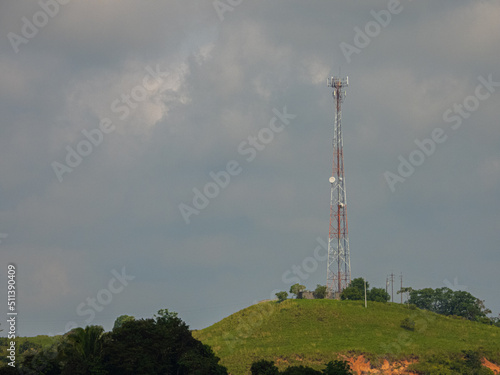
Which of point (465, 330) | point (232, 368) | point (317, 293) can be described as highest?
point (317, 293)

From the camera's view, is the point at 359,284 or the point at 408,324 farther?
the point at 359,284

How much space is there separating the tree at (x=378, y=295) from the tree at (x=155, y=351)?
229ft

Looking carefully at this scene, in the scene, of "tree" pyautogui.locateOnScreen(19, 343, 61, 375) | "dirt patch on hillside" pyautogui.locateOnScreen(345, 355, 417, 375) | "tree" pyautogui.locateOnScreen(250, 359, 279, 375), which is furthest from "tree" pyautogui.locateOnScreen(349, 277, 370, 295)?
"tree" pyautogui.locateOnScreen(19, 343, 61, 375)

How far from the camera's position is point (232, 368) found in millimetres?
96625

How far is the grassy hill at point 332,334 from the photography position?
102 m

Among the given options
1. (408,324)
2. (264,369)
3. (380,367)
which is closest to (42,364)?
(264,369)

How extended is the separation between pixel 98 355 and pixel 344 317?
200 ft

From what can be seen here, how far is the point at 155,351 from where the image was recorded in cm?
7644

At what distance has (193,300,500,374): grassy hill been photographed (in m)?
102

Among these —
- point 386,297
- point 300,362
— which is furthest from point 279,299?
point 300,362

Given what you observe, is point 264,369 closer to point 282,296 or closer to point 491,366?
point 491,366

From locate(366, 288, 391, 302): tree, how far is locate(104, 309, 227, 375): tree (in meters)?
69.9

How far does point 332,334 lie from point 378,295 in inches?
1387

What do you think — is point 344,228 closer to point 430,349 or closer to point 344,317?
point 344,317
